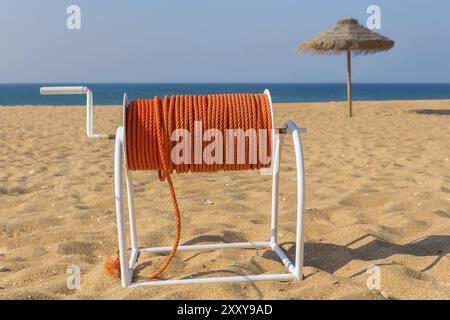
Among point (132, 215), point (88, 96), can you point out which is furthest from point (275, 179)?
point (88, 96)

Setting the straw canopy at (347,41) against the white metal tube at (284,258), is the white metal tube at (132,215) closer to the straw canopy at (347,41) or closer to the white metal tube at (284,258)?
the white metal tube at (284,258)

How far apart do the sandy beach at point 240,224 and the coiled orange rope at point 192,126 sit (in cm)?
59

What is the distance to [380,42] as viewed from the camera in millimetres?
12750

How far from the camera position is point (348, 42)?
12.5 metres

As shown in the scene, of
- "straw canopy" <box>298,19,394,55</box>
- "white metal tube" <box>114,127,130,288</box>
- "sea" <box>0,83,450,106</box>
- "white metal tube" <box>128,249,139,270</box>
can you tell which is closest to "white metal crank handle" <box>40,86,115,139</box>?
"white metal tube" <box>114,127,130,288</box>

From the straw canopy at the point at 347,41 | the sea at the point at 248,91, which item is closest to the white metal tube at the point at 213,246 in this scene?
the straw canopy at the point at 347,41

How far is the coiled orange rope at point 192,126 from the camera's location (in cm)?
257

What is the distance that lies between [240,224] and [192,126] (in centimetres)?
126

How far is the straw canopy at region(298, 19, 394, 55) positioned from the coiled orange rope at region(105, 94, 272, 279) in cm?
1054
